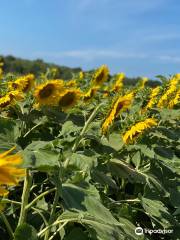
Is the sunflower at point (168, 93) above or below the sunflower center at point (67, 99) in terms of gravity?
above

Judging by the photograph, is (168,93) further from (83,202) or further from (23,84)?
(83,202)

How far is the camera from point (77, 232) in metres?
1.97

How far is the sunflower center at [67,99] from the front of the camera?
11.3 feet

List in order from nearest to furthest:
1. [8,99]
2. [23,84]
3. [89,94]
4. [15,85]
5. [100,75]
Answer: [8,99]
[15,85]
[23,84]
[89,94]
[100,75]

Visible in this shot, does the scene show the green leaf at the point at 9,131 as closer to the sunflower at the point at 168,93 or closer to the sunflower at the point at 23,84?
the sunflower at the point at 23,84

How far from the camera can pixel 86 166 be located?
76.0 inches

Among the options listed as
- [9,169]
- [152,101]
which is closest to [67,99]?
[152,101]

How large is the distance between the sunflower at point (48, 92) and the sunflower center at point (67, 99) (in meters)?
0.05

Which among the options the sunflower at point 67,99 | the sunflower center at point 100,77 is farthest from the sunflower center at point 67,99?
the sunflower center at point 100,77

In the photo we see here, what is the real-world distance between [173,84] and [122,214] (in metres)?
1.62

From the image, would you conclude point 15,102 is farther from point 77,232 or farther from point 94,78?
point 94,78

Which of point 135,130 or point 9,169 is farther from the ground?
point 9,169

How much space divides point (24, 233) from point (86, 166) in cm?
31

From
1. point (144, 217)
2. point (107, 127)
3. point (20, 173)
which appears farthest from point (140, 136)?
point (20, 173)
